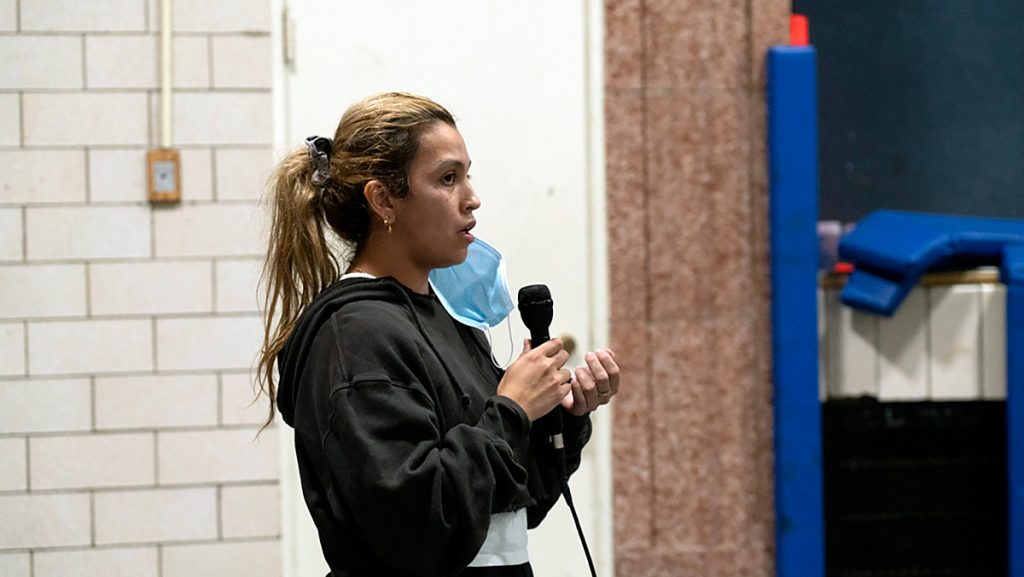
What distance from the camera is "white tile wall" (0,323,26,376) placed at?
2.98 meters

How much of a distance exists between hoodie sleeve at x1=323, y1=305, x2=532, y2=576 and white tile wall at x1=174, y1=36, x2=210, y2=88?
5.51ft

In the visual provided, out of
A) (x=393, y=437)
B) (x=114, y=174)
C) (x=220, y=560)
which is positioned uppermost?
(x=114, y=174)

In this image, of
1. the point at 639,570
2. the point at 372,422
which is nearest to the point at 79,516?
the point at 639,570

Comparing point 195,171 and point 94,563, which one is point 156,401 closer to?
point 94,563

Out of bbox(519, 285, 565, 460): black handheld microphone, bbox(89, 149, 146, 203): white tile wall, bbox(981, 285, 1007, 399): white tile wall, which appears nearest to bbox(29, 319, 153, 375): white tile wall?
bbox(89, 149, 146, 203): white tile wall

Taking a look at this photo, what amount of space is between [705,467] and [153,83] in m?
1.63

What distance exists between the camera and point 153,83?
3000 mm

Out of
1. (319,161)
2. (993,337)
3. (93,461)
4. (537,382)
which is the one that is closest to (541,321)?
(537,382)

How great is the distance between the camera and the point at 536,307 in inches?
64.9

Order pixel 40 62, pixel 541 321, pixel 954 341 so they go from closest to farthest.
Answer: pixel 541 321, pixel 40 62, pixel 954 341

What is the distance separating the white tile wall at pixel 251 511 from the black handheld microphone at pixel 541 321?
1512 millimetres

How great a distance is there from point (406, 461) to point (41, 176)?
74.5 inches

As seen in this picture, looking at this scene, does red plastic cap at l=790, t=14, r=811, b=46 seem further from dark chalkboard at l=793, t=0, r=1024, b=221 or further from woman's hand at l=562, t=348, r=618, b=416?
woman's hand at l=562, t=348, r=618, b=416

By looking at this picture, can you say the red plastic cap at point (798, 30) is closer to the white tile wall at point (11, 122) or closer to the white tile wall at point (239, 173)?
the white tile wall at point (239, 173)
